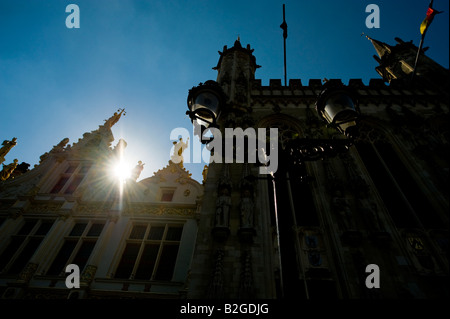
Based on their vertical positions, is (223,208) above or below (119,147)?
below

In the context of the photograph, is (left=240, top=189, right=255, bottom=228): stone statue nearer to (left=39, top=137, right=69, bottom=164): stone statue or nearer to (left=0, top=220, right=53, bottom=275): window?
(left=0, top=220, right=53, bottom=275): window

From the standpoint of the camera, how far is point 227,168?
10078mm

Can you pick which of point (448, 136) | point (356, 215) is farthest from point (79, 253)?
point (448, 136)

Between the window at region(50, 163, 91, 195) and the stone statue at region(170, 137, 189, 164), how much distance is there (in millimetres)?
5086

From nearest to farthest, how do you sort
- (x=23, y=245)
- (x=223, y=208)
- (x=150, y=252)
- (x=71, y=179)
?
(x=223, y=208)
(x=150, y=252)
(x=23, y=245)
(x=71, y=179)

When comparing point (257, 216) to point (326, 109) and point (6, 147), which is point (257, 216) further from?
point (6, 147)

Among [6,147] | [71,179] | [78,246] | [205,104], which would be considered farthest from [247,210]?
[6,147]

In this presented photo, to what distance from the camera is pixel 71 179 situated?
549 inches

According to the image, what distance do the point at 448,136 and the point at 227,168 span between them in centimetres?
1243

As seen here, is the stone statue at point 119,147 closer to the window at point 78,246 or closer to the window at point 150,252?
the window at point 78,246

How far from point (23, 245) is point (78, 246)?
8.21 ft

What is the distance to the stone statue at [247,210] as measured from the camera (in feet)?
26.8

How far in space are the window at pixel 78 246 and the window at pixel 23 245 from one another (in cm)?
128

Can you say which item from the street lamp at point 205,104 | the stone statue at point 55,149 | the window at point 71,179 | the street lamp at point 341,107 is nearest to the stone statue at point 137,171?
the window at point 71,179
